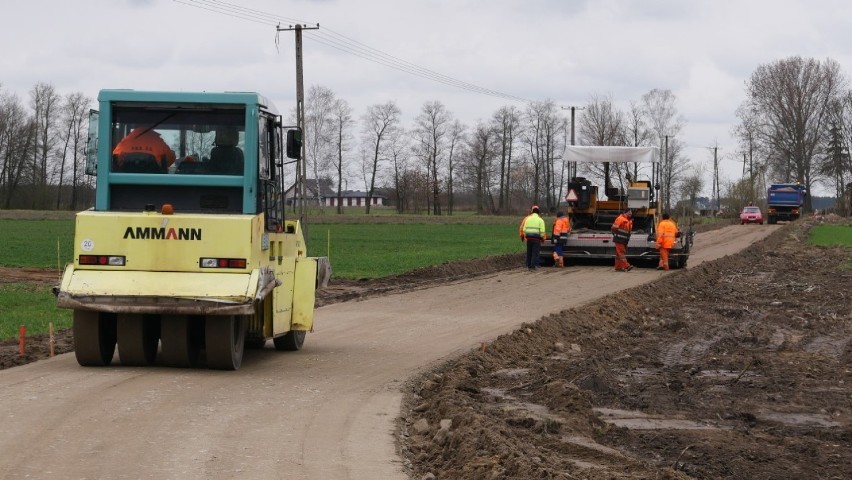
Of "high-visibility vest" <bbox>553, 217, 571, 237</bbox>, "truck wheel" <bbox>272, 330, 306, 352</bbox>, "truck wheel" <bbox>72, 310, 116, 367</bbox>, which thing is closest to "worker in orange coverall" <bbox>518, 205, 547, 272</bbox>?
"high-visibility vest" <bbox>553, 217, 571, 237</bbox>

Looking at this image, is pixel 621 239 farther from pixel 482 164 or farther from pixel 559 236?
pixel 482 164

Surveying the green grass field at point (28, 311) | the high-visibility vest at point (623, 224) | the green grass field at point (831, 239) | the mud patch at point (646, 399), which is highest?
the high-visibility vest at point (623, 224)

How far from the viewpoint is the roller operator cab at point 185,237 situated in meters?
11.1

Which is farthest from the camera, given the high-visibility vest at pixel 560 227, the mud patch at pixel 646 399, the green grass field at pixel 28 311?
the high-visibility vest at pixel 560 227

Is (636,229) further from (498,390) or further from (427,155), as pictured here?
(427,155)

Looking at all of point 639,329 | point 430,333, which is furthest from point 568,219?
point 430,333

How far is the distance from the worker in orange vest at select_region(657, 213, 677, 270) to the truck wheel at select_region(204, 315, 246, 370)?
19830mm

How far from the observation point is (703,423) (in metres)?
9.60

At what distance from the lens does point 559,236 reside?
30500 millimetres

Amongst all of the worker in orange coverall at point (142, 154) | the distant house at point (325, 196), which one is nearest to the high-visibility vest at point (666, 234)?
the distant house at point (325, 196)

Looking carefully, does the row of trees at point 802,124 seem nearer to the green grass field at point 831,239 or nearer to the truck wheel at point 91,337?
the green grass field at point 831,239

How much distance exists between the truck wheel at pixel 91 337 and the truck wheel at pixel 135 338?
18cm

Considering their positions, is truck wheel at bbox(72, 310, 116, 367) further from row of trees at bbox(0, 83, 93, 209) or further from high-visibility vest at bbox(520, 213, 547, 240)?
row of trees at bbox(0, 83, 93, 209)

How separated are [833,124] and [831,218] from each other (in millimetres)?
15295
